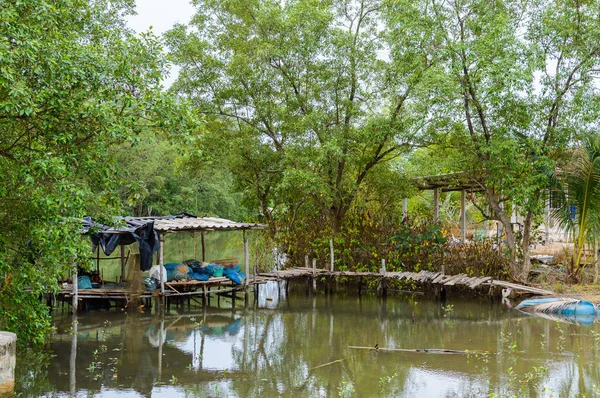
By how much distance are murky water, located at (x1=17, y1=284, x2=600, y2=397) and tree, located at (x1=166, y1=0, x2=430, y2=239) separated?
4.14m

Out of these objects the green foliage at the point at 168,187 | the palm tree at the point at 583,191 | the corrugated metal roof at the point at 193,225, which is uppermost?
the green foliage at the point at 168,187

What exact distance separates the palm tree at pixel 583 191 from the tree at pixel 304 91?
3.82m

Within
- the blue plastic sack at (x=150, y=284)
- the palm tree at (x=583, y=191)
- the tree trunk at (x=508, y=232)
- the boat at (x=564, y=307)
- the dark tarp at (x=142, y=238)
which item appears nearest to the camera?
the boat at (x=564, y=307)

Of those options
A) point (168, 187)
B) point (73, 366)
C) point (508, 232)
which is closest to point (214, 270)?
point (73, 366)

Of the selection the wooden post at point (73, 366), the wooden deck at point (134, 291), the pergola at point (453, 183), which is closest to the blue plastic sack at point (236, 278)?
the wooden deck at point (134, 291)

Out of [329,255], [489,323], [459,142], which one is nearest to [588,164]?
[459,142]

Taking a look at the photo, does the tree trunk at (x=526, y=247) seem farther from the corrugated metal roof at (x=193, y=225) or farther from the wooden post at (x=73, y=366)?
the wooden post at (x=73, y=366)

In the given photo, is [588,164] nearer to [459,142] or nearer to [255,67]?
[459,142]

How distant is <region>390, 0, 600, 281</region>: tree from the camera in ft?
43.6

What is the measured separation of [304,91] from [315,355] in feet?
30.1

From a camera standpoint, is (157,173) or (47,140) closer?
(47,140)

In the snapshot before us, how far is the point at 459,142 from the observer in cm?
1518

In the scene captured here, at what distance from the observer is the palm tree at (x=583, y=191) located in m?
13.8

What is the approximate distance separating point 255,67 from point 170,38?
2.60m
